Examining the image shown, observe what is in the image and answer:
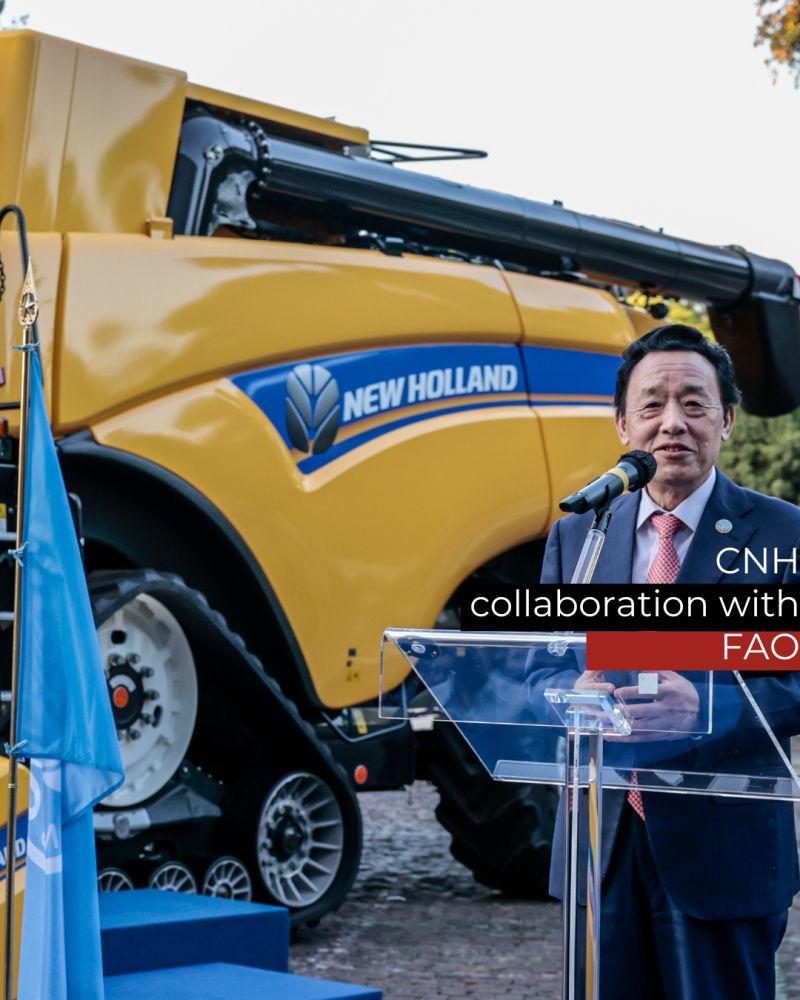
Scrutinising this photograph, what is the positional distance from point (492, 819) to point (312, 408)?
2.28 metres

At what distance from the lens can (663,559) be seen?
3.13 m

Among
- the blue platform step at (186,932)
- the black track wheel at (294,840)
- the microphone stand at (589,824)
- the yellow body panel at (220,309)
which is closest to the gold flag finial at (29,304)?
the yellow body panel at (220,309)

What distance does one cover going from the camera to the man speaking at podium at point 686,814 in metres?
2.96

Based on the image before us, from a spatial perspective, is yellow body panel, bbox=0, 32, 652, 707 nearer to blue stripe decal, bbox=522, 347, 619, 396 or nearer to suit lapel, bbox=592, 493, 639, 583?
blue stripe decal, bbox=522, 347, 619, 396

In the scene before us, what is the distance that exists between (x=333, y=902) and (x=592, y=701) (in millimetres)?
4512

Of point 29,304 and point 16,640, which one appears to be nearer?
point 16,640

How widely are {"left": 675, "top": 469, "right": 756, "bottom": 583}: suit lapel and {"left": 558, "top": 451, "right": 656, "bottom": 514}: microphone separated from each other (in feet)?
0.71

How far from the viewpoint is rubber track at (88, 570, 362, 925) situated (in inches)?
240

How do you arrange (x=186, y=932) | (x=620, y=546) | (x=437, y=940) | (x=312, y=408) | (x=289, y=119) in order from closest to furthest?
1. (x=620, y=546)
2. (x=186, y=932)
3. (x=312, y=408)
4. (x=437, y=940)
5. (x=289, y=119)

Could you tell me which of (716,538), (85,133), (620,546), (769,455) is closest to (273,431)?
(85,133)

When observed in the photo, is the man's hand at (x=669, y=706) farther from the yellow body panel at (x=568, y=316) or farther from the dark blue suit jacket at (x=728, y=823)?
the yellow body panel at (x=568, y=316)

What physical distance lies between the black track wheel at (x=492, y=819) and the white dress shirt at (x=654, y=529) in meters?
4.72

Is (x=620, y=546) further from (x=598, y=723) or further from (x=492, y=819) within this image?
(x=492, y=819)

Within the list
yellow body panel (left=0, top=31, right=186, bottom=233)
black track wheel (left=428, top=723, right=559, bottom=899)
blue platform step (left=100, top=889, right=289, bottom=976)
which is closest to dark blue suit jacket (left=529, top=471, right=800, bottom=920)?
blue platform step (left=100, top=889, right=289, bottom=976)
